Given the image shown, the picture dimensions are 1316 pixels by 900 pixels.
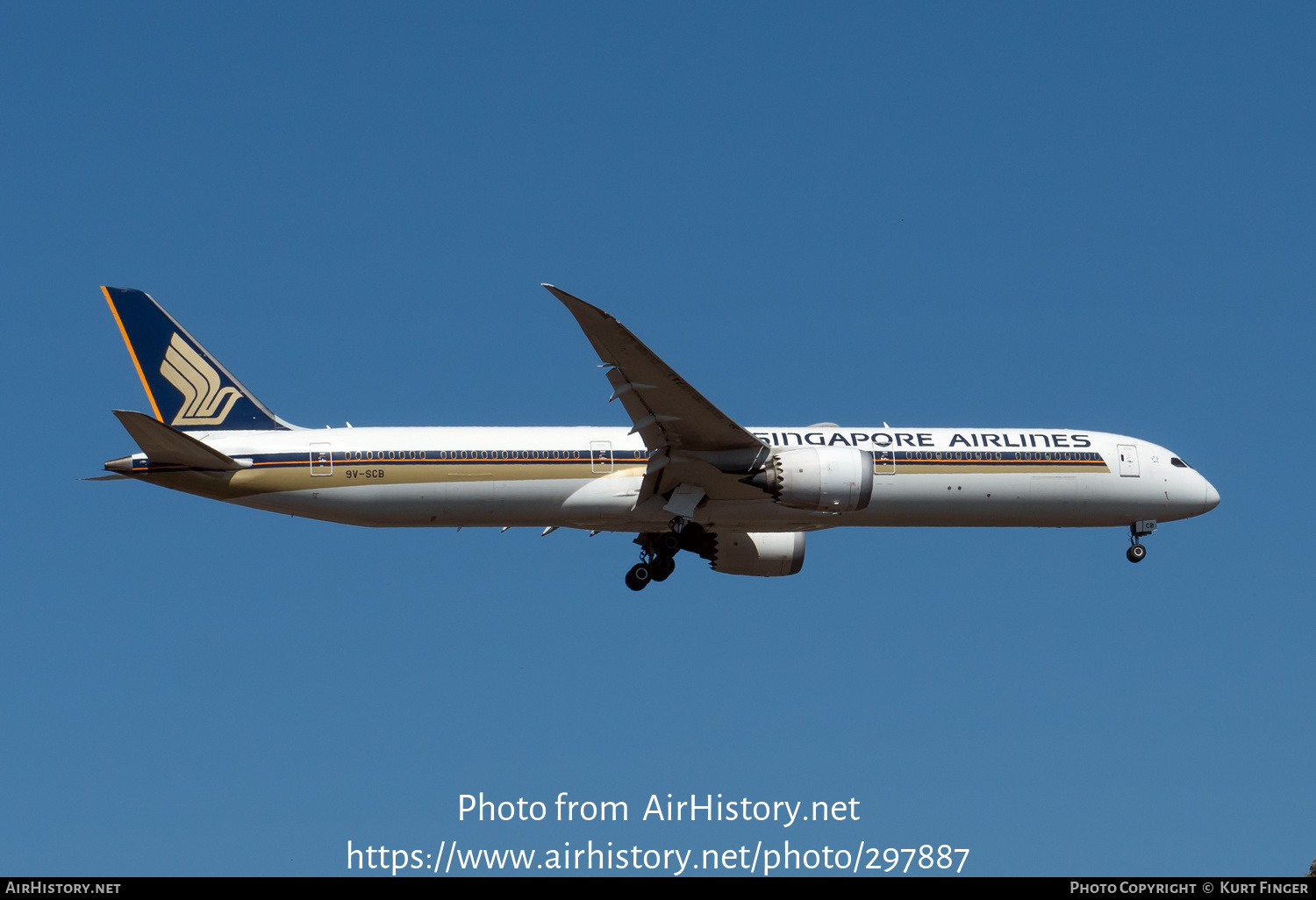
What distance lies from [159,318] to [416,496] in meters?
7.10

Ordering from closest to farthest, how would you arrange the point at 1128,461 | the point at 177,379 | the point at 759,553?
the point at 177,379 < the point at 1128,461 < the point at 759,553

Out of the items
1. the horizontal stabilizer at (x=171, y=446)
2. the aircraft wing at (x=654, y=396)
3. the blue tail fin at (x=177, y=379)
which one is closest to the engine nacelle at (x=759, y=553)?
the aircraft wing at (x=654, y=396)

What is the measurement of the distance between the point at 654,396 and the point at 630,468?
307 centimetres

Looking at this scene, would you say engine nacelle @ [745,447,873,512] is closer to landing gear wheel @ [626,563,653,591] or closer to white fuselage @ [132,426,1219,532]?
white fuselage @ [132,426,1219,532]

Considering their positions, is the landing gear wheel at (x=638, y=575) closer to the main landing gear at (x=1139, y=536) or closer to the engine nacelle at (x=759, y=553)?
the engine nacelle at (x=759, y=553)

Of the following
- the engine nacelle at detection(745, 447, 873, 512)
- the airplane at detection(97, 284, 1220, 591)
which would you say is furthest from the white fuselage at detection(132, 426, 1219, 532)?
the engine nacelle at detection(745, 447, 873, 512)

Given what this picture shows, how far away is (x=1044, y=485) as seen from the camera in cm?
3641

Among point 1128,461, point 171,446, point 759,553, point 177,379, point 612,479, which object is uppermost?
point 1128,461

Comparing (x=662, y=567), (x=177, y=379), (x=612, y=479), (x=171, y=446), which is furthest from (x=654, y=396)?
(x=177, y=379)

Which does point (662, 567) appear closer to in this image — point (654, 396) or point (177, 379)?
point (654, 396)

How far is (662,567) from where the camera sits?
3606cm

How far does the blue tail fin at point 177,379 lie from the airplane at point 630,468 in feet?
0.12
